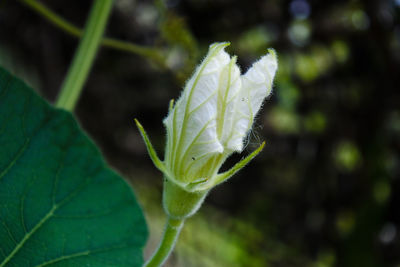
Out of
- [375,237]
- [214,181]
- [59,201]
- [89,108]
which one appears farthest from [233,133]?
[375,237]

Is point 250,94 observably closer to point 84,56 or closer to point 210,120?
point 210,120

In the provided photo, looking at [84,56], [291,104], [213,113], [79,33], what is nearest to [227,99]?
[213,113]

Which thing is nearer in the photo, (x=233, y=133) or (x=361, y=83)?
(x=233, y=133)

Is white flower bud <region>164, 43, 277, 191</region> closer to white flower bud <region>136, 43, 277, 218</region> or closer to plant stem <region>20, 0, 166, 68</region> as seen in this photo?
white flower bud <region>136, 43, 277, 218</region>

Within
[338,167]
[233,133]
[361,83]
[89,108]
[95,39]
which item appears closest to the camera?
[233,133]

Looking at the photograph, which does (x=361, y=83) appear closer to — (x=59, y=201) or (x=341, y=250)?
(x=341, y=250)

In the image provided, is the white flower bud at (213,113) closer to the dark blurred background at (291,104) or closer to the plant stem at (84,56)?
the plant stem at (84,56)
